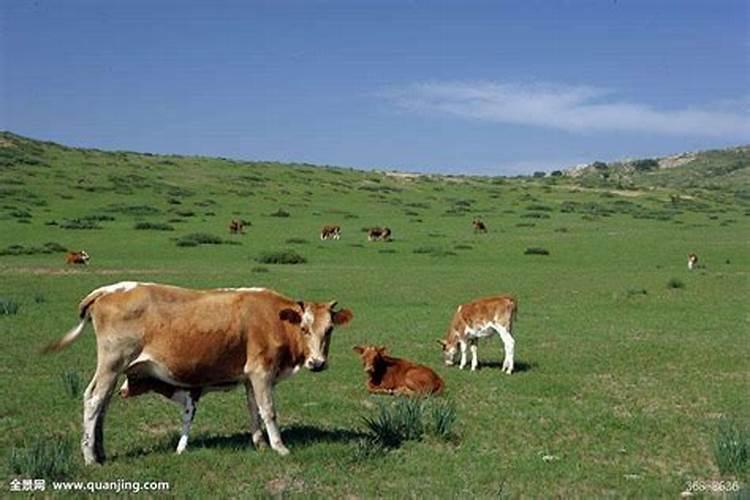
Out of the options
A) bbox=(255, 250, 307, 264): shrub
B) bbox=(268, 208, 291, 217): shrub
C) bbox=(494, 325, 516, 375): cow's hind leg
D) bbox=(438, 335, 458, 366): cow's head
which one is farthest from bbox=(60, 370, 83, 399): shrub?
bbox=(268, 208, 291, 217): shrub

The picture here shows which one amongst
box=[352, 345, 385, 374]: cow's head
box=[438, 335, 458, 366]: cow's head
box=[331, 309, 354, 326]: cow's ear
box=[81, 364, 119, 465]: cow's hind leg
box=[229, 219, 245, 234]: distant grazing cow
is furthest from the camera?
box=[229, 219, 245, 234]: distant grazing cow

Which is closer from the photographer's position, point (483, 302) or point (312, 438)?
point (312, 438)

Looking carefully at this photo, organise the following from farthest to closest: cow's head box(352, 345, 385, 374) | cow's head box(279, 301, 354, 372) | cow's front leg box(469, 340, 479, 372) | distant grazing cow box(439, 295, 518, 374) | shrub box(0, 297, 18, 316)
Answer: shrub box(0, 297, 18, 316)
cow's front leg box(469, 340, 479, 372)
distant grazing cow box(439, 295, 518, 374)
cow's head box(352, 345, 385, 374)
cow's head box(279, 301, 354, 372)

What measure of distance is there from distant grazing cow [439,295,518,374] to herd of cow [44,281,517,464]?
6.96 meters

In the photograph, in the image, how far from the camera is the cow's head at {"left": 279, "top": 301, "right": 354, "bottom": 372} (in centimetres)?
1047

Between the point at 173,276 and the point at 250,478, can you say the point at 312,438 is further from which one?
the point at 173,276

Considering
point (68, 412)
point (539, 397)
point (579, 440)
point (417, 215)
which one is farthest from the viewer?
point (417, 215)

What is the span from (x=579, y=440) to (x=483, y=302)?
6123mm

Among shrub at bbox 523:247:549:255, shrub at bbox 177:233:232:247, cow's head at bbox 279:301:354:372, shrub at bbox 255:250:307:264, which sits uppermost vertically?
cow's head at bbox 279:301:354:372

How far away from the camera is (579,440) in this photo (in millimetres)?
11852

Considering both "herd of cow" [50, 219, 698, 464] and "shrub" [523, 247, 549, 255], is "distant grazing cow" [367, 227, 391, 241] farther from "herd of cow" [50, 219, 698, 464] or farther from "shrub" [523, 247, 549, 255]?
"herd of cow" [50, 219, 698, 464]

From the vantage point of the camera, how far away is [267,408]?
34.0 feet

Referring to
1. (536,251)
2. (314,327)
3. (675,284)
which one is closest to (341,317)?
(314,327)

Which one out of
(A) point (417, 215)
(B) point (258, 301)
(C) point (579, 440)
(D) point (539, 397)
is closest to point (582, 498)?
(C) point (579, 440)
